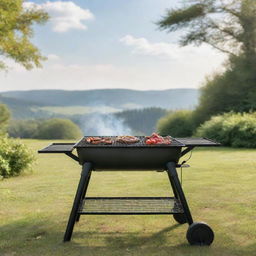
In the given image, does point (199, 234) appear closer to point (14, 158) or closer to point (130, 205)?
point (130, 205)

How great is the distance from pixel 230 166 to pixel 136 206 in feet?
15.4

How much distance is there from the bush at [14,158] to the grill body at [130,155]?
4049mm

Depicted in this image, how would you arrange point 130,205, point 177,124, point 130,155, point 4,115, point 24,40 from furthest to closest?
point 4,115 < point 177,124 < point 24,40 < point 130,205 < point 130,155

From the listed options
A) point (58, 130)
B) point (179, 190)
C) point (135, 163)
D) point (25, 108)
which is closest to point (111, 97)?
point (25, 108)

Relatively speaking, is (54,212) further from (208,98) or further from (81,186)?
(208,98)

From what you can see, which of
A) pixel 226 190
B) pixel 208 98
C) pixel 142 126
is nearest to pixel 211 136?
pixel 208 98

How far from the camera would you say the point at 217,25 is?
20.2m

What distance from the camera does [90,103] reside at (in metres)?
87.9

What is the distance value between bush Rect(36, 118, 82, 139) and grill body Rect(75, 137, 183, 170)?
35643mm

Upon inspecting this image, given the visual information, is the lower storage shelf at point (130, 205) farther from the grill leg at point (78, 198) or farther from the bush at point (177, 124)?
the bush at point (177, 124)

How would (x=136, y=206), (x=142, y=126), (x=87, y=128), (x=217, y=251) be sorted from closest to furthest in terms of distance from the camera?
(x=217, y=251), (x=136, y=206), (x=142, y=126), (x=87, y=128)

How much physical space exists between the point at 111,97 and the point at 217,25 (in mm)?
61268

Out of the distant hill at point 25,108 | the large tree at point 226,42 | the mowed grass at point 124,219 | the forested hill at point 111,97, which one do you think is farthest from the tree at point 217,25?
the distant hill at point 25,108

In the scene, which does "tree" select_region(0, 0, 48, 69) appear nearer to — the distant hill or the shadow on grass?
the shadow on grass
